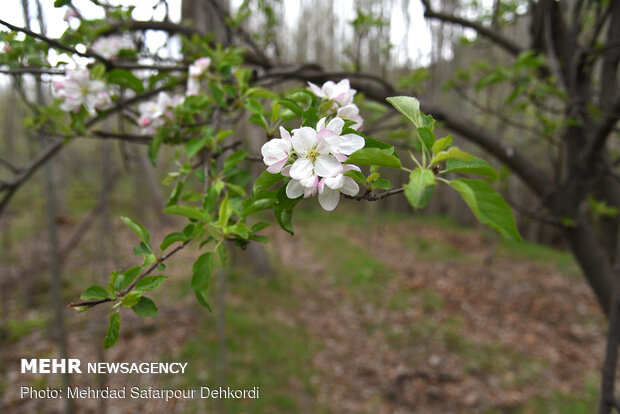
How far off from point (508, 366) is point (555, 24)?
13.0ft

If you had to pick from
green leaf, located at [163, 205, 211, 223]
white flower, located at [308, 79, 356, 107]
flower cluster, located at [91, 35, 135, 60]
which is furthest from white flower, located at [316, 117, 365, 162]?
flower cluster, located at [91, 35, 135, 60]

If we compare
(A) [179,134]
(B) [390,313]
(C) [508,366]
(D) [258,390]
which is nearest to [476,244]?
(B) [390,313]

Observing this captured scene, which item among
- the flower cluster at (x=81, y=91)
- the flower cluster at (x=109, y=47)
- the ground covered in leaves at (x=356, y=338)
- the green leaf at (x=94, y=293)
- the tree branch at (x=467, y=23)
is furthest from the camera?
the ground covered in leaves at (x=356, y=338)

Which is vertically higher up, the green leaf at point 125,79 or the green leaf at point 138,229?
A: the green leaf at point 125,79

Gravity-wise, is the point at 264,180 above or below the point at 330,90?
below

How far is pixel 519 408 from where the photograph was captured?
3.66 metres

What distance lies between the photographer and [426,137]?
2.02 ft

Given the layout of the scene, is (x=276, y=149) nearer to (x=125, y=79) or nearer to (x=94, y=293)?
(x=94, y=293)

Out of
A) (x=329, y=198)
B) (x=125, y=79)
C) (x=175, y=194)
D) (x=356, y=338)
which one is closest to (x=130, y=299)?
(x=175, y=194)

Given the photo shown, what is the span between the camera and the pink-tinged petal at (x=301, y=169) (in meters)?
0.59

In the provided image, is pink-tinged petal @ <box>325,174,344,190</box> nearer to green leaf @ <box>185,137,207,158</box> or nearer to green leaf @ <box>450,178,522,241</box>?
green leaf @ <box>450,178,522,241</box>

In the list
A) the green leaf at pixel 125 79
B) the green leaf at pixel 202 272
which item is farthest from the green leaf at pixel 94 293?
the green leaf at pixel 125 79

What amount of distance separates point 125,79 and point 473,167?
45.8 inches

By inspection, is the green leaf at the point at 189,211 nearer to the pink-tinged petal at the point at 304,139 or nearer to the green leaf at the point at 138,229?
the green leaf at the point at 138,229
